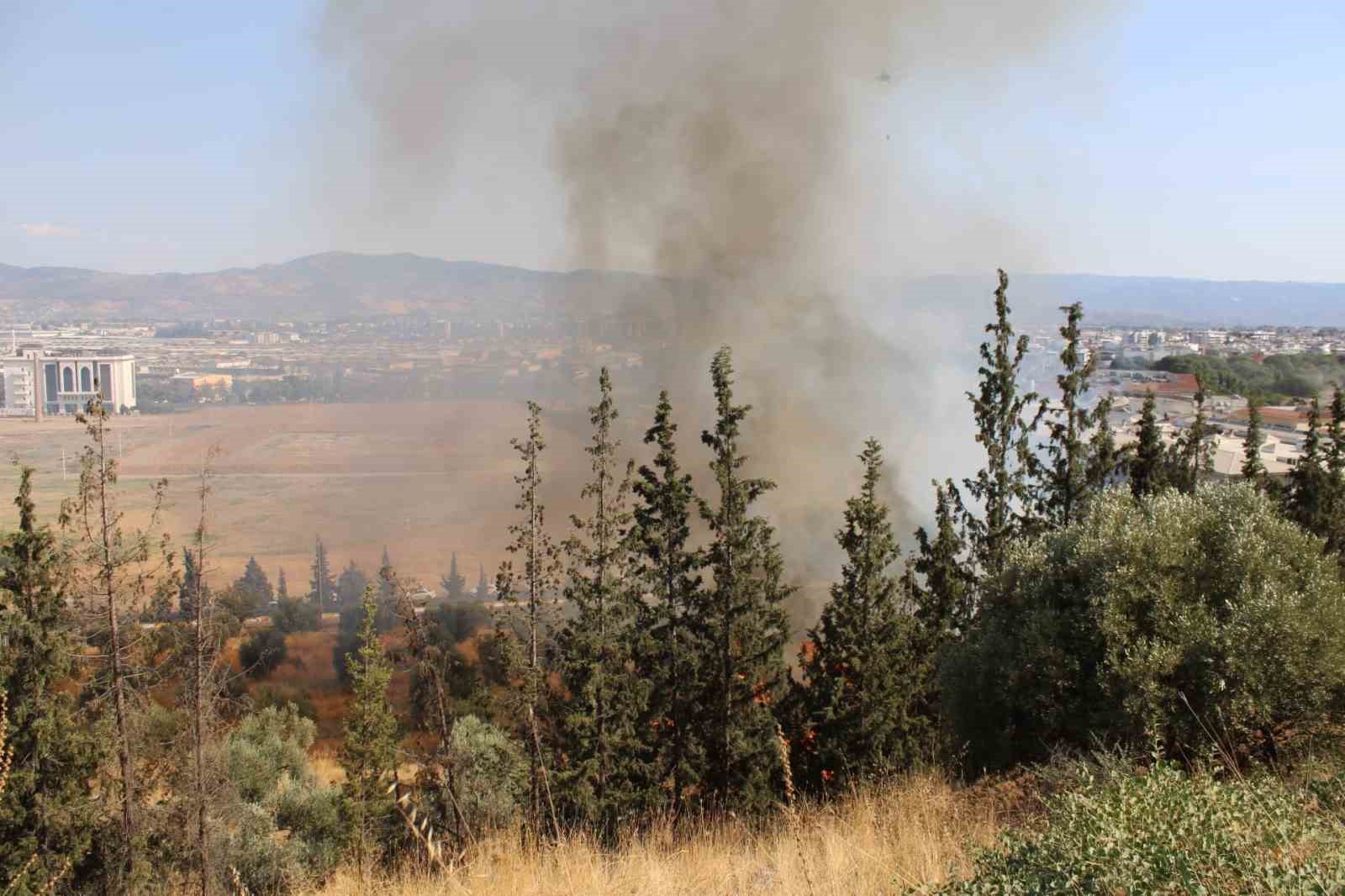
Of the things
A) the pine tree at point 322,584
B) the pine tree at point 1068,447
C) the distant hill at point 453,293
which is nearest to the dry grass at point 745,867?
the pine tree at point 1068,447

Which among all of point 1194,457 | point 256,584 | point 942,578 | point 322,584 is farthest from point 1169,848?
point 322,584

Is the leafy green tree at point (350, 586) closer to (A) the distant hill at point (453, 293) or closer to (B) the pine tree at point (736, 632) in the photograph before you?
(A) the distant hill at point (453, 293)

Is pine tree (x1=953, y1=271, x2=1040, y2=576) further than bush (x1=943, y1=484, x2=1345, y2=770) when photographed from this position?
Yes

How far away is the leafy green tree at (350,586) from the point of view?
196ft

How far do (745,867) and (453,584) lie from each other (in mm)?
54479

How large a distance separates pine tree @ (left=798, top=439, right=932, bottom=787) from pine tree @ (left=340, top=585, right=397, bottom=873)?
8096mm

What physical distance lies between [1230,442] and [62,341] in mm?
106312

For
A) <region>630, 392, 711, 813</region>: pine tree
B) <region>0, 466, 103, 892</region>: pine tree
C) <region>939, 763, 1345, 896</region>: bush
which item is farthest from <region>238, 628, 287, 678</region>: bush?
<region>939, 763, 1345, 896</region>: bush

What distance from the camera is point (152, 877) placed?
1589cm

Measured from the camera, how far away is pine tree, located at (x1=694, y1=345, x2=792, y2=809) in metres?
18.5

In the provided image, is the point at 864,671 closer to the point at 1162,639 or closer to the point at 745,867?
the point at 1162,639

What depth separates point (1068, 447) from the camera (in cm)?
2020

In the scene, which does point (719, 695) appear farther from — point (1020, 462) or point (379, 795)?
point (1020, 462)

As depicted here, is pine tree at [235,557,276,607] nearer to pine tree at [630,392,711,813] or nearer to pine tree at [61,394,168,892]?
pine tree at [61,394,168,892]
